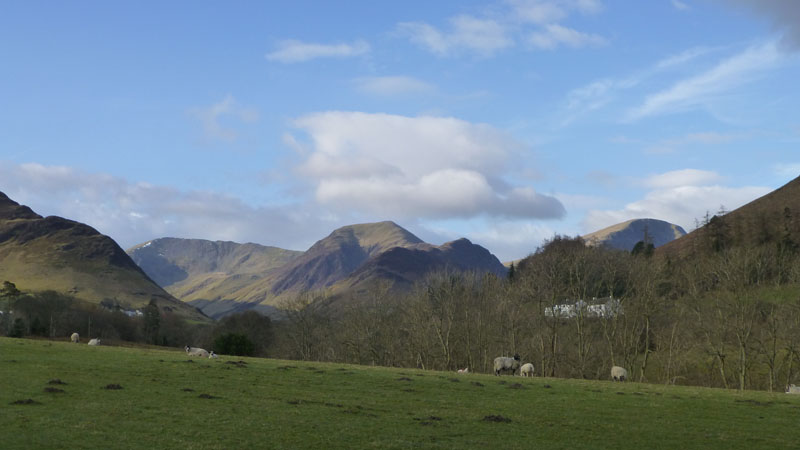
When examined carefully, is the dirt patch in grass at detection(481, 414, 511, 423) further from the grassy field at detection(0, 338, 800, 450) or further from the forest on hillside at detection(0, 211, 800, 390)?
the forest on hillside at detection(0, 211, 800, 390)

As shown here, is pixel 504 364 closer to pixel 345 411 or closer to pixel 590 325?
pixel 345 411

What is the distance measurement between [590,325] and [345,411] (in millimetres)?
92242

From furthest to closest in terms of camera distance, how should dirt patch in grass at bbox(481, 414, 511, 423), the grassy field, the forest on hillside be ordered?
the forest on hillside < dirt patch in grass at bbox(481, 414, 511, 423) < the grassy field

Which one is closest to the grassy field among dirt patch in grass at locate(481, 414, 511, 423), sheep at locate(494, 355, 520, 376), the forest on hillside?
dirt patch in grass at locate(481, 414, 511, 423)

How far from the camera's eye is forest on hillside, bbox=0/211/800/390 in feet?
275

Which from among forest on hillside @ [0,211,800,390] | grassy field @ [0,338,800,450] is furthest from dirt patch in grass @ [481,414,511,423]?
forest on hillside @ [0,211,800,390]

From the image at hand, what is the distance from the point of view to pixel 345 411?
31.5m

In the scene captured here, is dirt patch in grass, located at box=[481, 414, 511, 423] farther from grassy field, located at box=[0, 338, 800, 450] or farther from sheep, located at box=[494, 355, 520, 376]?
sheep, located at box=[494, 355, 520, 376]

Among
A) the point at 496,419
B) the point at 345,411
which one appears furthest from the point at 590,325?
the point at 345,411

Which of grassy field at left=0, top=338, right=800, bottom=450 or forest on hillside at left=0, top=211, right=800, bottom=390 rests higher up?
forest on hillside at left=0, top=211, right=800, bottom=390

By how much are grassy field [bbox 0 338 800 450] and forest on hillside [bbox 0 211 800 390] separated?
1618 inches

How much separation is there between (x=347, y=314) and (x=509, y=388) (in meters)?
86.3

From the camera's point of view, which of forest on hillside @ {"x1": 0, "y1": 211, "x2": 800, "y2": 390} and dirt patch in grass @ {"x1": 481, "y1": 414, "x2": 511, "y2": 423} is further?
forest on hillside @ {"x1": 0, "y1": 211, "x2": 800, "y2": 390}

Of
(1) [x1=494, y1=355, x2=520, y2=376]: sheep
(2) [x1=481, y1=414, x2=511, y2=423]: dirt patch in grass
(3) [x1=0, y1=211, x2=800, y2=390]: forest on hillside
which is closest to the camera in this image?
(2) [x1=481, y1=414, x2=511, y2=423]: dirt patch in grass
